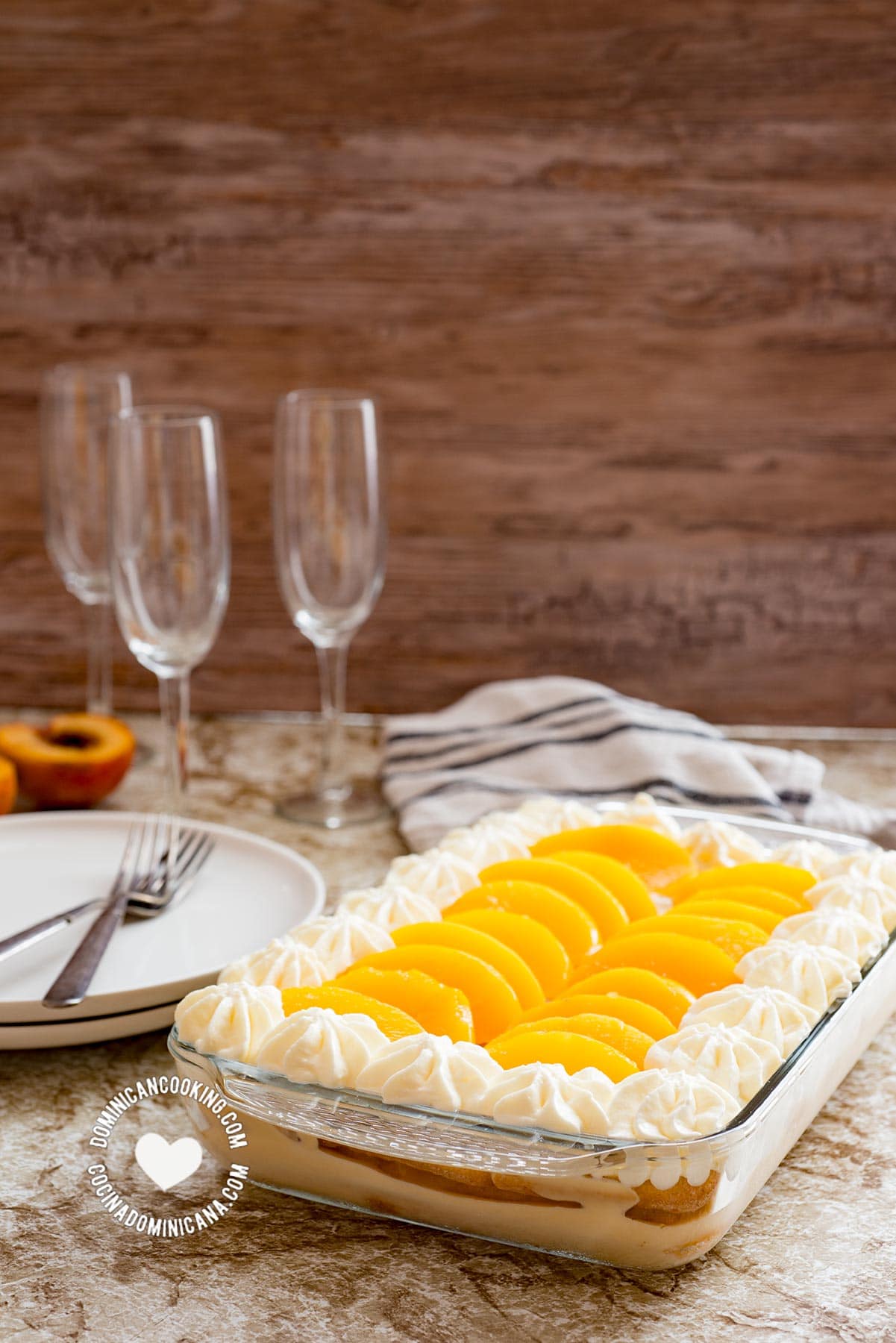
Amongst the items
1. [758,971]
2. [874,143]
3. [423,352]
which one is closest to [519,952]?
[758,971]

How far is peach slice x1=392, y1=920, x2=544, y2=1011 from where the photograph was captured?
0.65 metres

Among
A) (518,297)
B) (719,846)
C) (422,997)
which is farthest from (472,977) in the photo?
(518,297)

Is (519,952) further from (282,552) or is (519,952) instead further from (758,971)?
(282,552)

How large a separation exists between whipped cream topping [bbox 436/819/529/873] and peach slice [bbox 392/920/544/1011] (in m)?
0.12

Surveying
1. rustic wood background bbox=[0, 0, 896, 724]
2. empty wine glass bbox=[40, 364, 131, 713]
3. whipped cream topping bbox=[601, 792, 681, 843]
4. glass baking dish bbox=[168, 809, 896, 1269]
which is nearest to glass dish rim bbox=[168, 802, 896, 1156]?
glass baking dish bbox=[168, 809, 896, 1269]

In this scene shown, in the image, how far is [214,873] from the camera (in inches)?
37.0

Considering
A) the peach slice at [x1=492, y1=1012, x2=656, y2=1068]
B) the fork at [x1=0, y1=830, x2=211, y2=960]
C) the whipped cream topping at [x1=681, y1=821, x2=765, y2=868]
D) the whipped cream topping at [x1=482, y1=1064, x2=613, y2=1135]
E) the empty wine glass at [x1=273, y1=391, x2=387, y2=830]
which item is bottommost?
the fork at [x1=0, y1=830, x2=211, y2=960]

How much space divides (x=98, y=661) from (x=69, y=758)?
0.26 meters

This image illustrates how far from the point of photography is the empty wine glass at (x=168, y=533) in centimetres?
93

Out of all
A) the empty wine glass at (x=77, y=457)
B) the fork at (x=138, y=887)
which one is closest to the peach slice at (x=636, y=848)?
the fork at (x=138, y=887)

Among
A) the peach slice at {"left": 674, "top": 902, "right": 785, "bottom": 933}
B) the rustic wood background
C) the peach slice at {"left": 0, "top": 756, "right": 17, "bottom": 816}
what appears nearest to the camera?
the peach slice at {"left": 674, "top": 902, "right": 785, "bottom": 933}

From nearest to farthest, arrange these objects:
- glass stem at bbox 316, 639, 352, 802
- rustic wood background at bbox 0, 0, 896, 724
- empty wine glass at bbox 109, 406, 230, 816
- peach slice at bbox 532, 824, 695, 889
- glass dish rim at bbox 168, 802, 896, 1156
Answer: glass dish rim at bbox 168, 802, 896, 1156 → peach slice at bbox 532, 824, 695, 889 → empty wine glass at bbox 109, 406, 230, 816 → glass stem at bbox 316, 639, 352, 802 → rustic wood background at bbox 0, 0, 896, 724

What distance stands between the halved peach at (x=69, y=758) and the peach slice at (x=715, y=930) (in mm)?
559

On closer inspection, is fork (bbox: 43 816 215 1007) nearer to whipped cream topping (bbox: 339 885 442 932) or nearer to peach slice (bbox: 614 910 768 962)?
whipped cream topping (bbox: 339 885 442 932)
